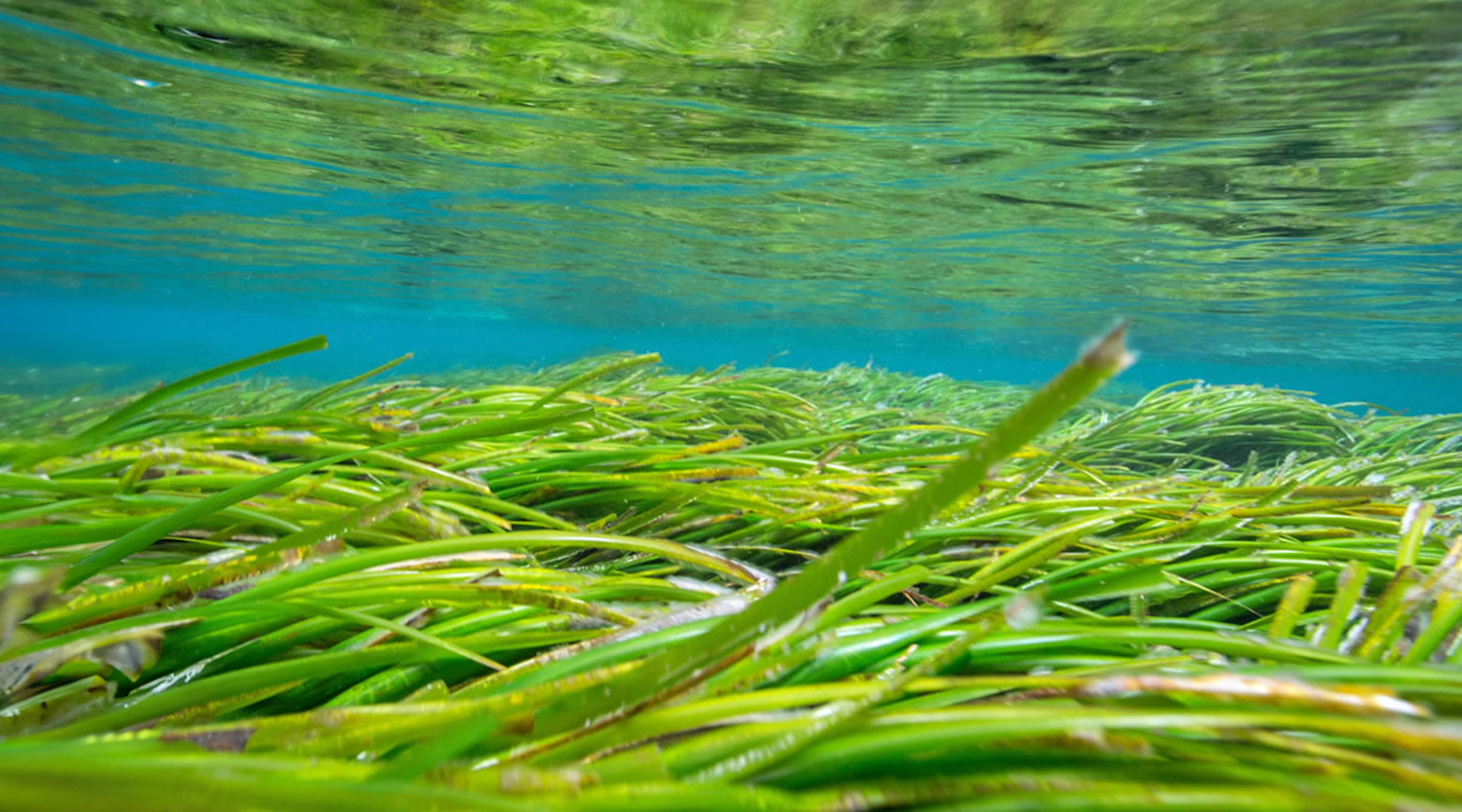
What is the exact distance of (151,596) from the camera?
89 cm

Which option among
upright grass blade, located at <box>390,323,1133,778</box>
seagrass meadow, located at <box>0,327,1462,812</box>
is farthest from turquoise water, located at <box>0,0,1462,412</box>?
seagrass meadow, located at <box>0,327,1462,812</box>

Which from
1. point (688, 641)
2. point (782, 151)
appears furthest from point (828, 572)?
point (782, 151)

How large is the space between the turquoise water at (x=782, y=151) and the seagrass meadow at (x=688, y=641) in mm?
402

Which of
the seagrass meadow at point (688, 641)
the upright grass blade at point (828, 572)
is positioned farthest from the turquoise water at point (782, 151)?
the seagrass meadow at point (688, 641)

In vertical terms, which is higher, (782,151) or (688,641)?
(782,151)

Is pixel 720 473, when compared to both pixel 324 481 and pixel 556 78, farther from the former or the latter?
pixel 556 78

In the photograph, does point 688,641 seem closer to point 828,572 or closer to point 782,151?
point 828,572

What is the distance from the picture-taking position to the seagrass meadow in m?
0.52

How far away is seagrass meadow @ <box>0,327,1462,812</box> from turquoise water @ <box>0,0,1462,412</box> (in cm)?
40

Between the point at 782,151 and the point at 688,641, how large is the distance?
35.0ft

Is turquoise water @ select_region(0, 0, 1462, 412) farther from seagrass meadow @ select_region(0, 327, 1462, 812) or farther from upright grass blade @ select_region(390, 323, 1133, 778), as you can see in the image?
seagrass meadow @ select_region(0, 327, 1462, 812)

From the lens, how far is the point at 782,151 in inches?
409

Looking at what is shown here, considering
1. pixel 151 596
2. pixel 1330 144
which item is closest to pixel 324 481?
pixel 151 596

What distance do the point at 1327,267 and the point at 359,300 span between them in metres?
39.3
